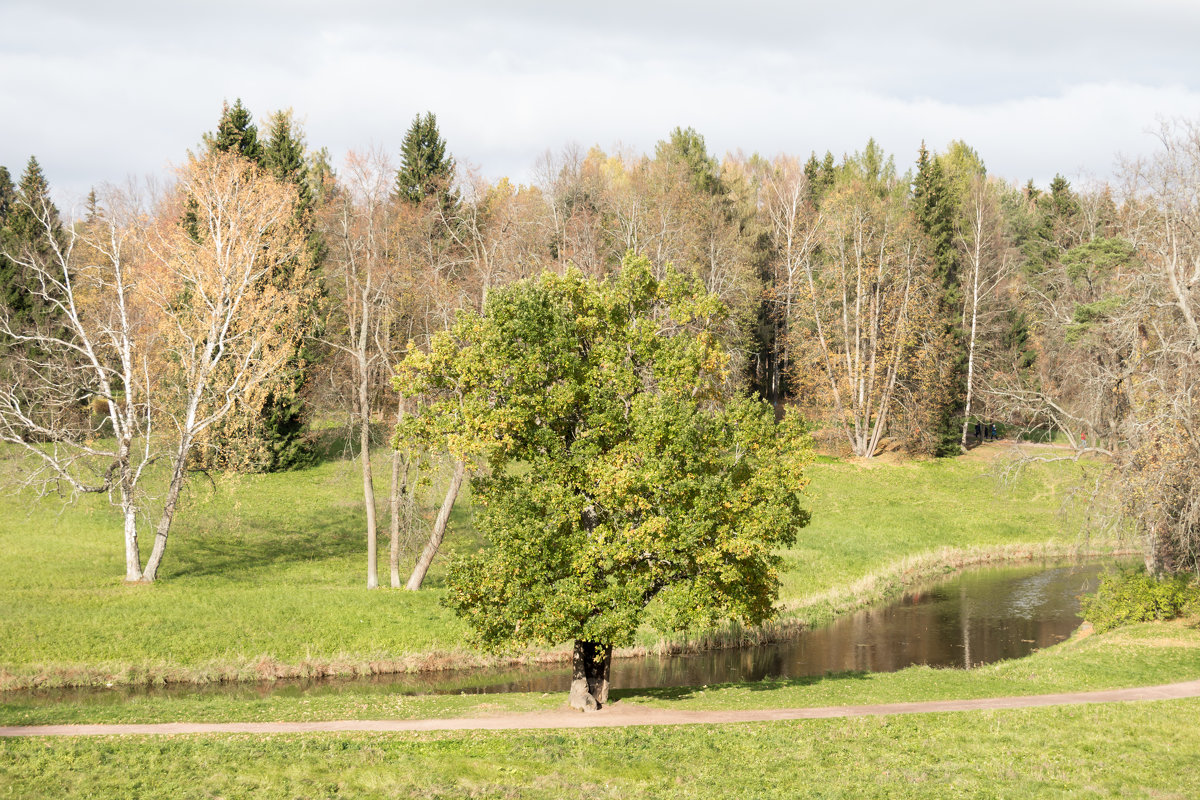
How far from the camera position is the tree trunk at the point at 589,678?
21.1 meters

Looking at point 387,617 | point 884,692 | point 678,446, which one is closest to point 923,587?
Result: point 884,692

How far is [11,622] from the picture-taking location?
27.5 metres

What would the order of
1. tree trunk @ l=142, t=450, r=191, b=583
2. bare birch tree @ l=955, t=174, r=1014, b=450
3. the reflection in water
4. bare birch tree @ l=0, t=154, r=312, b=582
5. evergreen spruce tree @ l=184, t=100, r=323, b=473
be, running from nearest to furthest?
1. the reflection in water
2. bare birch tree @ l=0, t=154, r=312, b=582
3. tree trunk @ l=142, t=450, r=191, b=583
4. evergreen spruce tree @ l=184, t=100, r=323, b=473
5. bare birch tree @ l=955, t=174, r=1014, b=450

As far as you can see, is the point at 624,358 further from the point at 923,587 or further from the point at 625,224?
the point at 625,224

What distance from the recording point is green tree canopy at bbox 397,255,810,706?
64.9 feet

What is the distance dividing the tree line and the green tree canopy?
6.18 feet

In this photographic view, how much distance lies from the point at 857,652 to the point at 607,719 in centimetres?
1432

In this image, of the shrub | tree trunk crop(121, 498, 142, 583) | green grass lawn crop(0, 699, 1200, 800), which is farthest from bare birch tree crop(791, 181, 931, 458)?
green grass lawn crop(0, 699, 1200, 800)

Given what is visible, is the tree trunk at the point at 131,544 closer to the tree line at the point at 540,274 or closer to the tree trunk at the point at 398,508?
the tree line at the point at 540,274

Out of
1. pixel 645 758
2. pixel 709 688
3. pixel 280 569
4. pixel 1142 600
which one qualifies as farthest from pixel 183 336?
pixel 1142 600

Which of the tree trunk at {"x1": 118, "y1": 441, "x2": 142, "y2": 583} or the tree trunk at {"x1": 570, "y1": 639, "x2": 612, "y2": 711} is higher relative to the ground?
the tree trunk at {"x1": 118, "y1": 441, "x2": 142, "y2": 583}

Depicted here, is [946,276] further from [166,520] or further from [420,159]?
[166,520]

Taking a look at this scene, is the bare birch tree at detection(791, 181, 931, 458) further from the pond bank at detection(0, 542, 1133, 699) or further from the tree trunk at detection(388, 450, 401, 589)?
the tree trunk at detection(388, 450, 401, 589)

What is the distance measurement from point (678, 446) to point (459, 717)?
751cm
